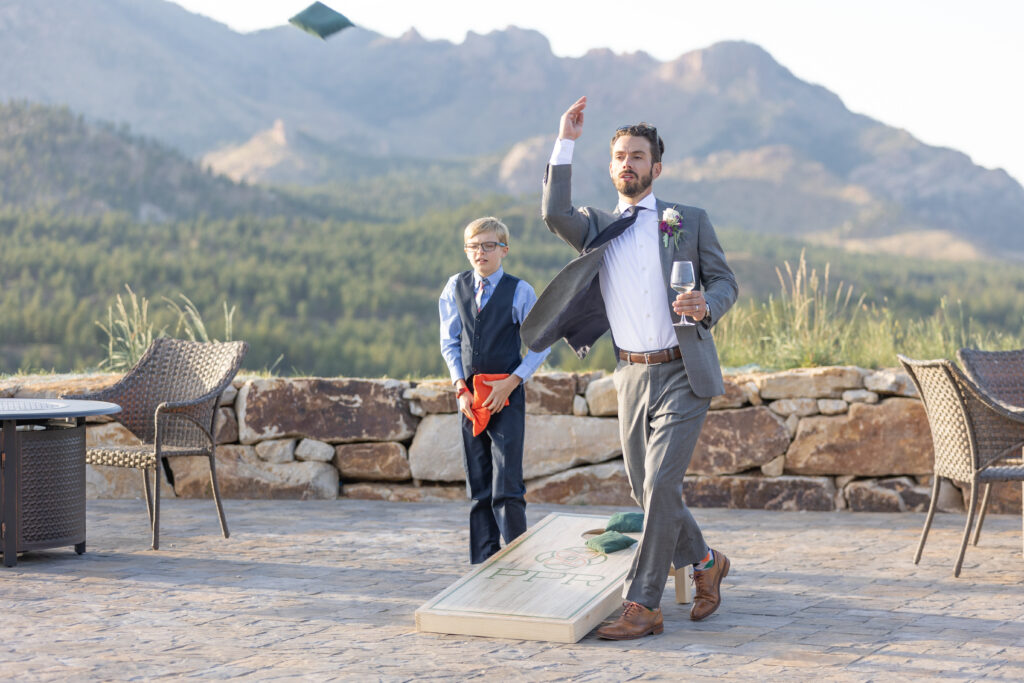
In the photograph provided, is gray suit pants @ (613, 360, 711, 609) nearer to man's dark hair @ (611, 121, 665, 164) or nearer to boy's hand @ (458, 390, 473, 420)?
man's dark hair @ (611, 121, 665, 164)

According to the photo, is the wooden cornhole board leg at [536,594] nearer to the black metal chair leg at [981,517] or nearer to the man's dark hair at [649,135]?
the man's dark hair at [649,135]

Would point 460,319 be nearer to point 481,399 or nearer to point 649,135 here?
point 481,399

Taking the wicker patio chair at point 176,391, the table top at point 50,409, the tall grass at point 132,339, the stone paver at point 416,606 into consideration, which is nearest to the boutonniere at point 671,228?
the stone paver at point 416,606

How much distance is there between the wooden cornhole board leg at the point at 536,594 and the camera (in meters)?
3.91

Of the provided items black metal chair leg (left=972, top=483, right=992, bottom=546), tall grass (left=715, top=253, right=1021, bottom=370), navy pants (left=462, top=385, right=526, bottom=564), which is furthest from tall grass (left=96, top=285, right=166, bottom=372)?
black metal chair leg (left=972, top=483, right=992, bottom=546)

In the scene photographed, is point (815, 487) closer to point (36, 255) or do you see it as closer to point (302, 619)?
point (302, 619)

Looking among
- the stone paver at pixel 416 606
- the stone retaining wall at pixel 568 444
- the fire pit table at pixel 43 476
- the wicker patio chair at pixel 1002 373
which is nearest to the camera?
the stone paver at pixel 416 606

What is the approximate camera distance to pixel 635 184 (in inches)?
158

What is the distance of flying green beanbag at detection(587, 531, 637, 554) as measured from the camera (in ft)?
14.5

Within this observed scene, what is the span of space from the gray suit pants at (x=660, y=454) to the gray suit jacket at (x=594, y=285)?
0.09 metres

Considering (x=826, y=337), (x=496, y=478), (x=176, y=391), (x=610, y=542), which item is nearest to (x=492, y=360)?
(x=496, y=478)

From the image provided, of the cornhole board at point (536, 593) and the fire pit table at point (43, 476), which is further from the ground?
the fire pit table at point (43, 476)

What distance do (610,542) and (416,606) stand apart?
0.83 m

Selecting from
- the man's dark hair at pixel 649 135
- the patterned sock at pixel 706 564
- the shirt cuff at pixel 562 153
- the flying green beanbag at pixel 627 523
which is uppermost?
the man's dark hair at pixel 649 135
